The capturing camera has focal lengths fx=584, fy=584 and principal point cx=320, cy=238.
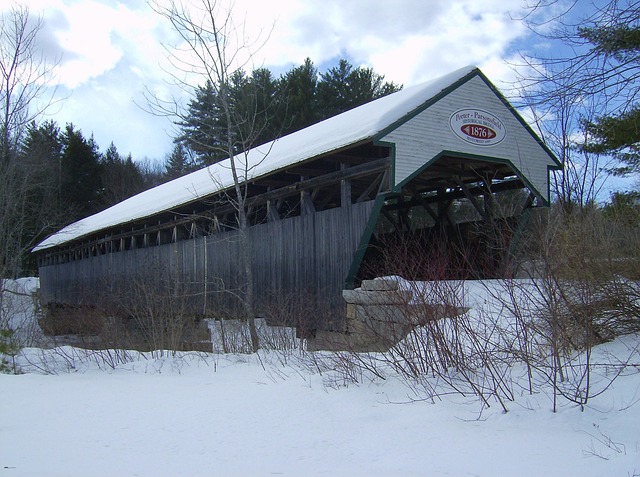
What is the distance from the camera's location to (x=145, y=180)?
1890 inches

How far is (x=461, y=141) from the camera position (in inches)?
425

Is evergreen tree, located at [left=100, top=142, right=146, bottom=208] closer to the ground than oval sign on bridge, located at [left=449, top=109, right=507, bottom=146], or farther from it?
farther from it

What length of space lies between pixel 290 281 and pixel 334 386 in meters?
6.31

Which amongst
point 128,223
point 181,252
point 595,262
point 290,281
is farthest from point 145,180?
point 595,262

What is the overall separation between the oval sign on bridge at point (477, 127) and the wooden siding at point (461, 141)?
0.08 metres

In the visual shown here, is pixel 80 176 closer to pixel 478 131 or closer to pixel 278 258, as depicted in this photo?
pixel 278 258

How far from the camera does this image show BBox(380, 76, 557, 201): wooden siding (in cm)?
992

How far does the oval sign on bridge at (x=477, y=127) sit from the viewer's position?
10.8 meters

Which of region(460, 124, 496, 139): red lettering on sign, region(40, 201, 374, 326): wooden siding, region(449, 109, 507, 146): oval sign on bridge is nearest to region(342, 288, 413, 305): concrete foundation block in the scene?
region(40, 201, 374, 326): wooden siding

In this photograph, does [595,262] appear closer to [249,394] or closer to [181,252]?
[249,394]

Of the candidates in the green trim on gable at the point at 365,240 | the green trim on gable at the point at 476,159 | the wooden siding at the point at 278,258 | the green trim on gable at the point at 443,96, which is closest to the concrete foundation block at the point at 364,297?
the green trim on gable at the point at 365,240

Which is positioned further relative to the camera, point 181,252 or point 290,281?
point 181,252

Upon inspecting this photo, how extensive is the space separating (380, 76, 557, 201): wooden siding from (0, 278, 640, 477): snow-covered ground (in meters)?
4.90

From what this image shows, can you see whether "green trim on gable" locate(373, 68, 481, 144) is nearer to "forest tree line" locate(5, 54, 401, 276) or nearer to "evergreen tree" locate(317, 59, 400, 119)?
"forest tree line" locate(5, 54, 401, 276)
